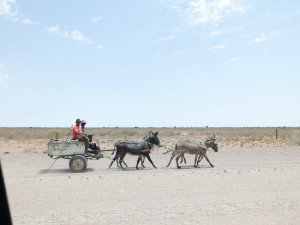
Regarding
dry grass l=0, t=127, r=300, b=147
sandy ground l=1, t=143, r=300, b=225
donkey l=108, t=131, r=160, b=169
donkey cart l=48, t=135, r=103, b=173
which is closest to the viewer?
sandy ground l=1, t=143, r=300, b=225

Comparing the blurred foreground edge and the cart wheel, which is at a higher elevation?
the blurred foreground edge

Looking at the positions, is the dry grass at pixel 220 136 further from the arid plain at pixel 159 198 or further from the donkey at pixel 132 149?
the arid plain at pixel 159 198

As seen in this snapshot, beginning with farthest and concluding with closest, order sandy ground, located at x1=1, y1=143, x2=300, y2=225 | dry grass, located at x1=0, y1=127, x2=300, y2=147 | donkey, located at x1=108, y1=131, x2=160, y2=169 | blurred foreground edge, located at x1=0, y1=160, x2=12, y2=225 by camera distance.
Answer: dry grass, located at x1=0, y1=127, x2=300, y2=147
donkey, located at x1=108, y1=131, x2=160, y2=169
sandy ground, located at x1=1, y1=143, x2=300, y2=225
blurred foreground edge, located at x1=0, y1=160, x2=12, y2=225

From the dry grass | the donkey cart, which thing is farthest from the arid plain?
the dry grass

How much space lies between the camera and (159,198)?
12633 millimetres

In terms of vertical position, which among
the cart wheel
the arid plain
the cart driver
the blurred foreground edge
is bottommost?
the arid plain

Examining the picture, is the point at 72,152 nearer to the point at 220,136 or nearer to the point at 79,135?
the point at 79,135

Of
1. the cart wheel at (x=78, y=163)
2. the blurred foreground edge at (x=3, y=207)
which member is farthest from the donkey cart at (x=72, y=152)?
the blurred foreground edge at (x=3, y=207)

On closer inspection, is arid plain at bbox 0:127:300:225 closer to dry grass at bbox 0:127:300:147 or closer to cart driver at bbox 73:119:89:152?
cart driver at bbox 73:119:89:152

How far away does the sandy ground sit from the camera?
1013 centimetres

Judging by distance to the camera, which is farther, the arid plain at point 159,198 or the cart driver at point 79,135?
the cart driver at point 79,135

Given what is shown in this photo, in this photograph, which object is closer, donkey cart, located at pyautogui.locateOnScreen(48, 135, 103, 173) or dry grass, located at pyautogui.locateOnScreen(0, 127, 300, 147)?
donkey cart, located at pyautogui.locateOnScreen(48, 135, 103, 173)

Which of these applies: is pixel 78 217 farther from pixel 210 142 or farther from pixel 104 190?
pixel 210 142

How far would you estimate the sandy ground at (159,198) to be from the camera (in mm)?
10133
